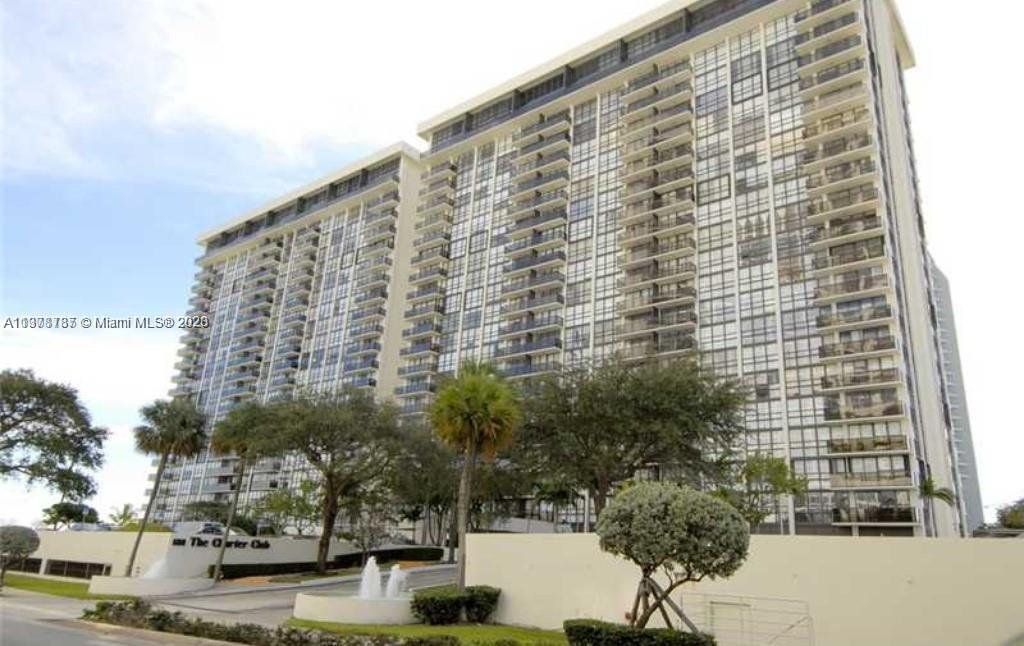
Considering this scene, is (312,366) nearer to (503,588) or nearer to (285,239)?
(285,239)

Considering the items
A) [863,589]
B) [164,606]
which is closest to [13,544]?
[164,606]

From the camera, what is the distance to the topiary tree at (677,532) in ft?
61.8

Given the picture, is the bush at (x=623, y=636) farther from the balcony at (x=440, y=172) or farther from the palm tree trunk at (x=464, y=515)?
the balcony at (x=440, y=172)

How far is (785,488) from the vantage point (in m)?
55.9

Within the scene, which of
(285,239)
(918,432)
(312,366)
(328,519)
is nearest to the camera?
(328,519)

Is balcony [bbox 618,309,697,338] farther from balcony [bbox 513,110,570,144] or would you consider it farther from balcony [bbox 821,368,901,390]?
balcony [bbox 513,110,570,144]

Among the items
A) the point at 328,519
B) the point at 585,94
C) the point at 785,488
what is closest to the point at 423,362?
the point at 585,94

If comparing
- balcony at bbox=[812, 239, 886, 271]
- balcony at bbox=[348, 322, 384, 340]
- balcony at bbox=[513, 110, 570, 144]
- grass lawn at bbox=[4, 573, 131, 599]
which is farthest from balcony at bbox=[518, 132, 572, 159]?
grass lawn at bbox=[4, 573, 131, 599]

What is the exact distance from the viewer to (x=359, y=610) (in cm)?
2800

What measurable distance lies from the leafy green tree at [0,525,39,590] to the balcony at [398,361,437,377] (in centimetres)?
6116

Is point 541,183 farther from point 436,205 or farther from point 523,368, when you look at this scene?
point 523,368

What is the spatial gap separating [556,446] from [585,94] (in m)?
63.2

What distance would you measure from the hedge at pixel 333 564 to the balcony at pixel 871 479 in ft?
121

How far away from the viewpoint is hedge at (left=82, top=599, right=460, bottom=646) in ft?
65.5
